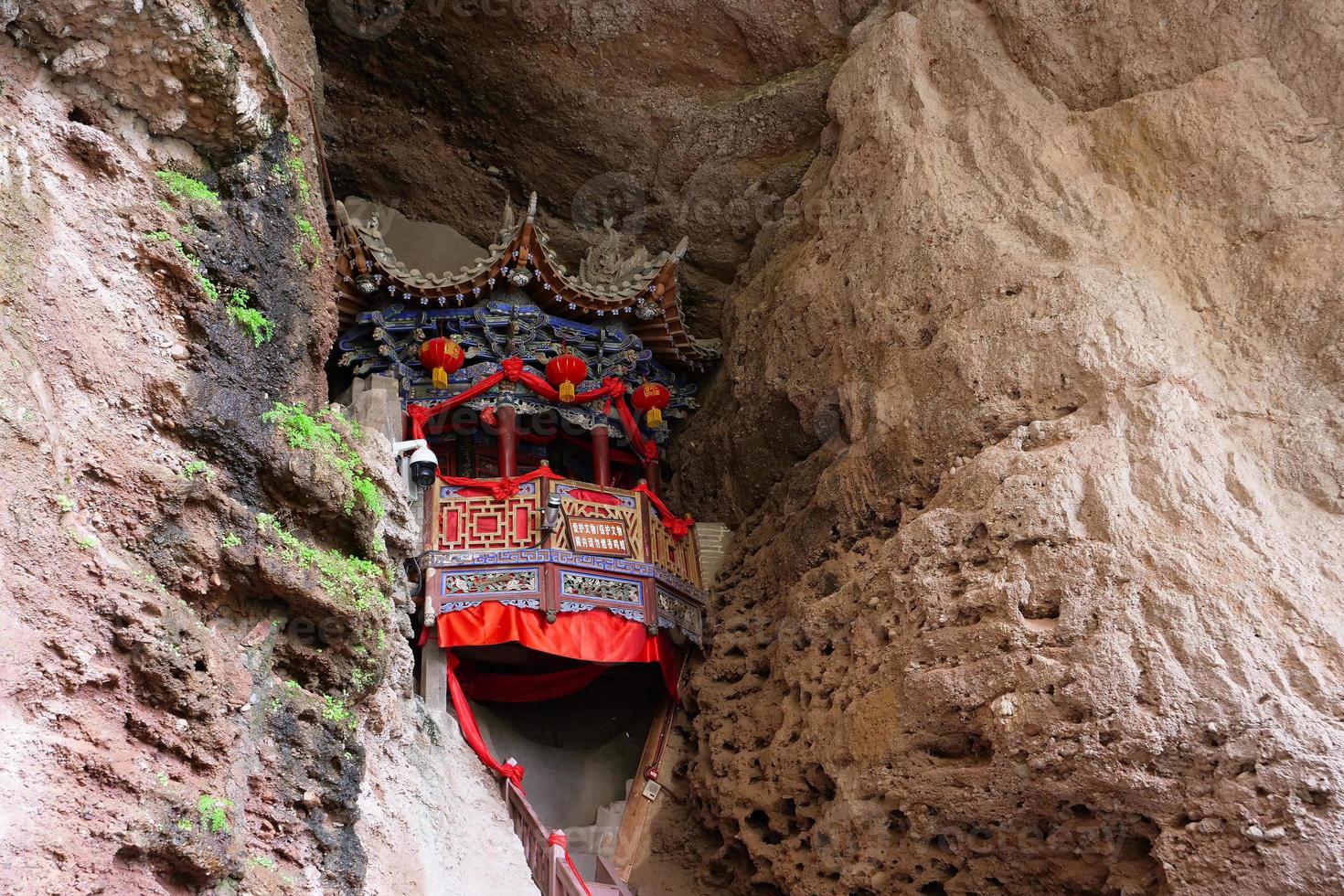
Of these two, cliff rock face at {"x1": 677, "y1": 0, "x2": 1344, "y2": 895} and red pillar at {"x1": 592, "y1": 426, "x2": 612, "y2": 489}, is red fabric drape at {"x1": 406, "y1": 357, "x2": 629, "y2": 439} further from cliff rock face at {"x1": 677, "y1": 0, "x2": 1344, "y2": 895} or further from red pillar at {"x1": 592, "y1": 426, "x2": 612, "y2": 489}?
cliff rock face at {"x1": 677, "y1": 0, "x2": 1344, "y2": 895}

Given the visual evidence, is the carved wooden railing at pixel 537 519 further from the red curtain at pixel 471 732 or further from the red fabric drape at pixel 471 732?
the red curtain at pixel 471 732

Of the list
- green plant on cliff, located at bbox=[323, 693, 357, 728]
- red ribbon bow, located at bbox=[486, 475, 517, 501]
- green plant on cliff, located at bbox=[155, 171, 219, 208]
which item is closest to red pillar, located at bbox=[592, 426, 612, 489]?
red ribbon bow, located at bbox=[486, 475, 517, 501]

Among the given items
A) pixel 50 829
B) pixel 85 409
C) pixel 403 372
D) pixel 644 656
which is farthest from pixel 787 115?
pixel 50 829

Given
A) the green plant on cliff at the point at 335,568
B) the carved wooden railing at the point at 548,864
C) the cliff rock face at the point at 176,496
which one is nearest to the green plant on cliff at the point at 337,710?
the cliff rock face at the point at 176,496

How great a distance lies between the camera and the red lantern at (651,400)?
11.0m

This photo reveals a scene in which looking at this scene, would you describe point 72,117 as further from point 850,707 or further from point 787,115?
point 787,115

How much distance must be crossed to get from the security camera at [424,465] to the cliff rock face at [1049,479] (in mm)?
2562

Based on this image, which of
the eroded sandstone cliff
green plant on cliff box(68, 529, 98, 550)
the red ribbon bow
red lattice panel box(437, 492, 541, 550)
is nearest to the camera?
green plant on cliff box(68, 529, 98, 550)

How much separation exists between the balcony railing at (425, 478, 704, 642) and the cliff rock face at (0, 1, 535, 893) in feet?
7.22

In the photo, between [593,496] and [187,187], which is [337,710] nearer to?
[187,187]

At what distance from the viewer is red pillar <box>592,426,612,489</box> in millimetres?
10688

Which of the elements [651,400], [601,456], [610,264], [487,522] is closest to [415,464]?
[487,522]

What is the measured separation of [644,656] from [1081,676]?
3.90m

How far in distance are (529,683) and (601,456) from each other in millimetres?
2137
